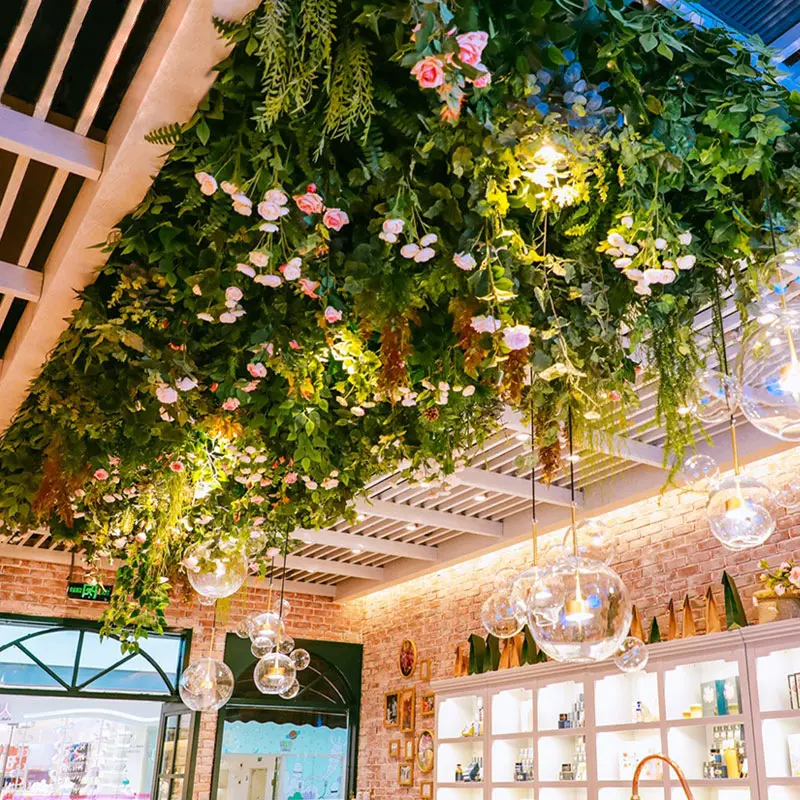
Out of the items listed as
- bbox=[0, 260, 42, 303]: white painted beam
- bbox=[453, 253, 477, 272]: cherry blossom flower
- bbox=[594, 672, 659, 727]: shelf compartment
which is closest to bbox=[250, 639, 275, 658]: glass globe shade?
bbox=[594, 672, 659, 727]: shelf compartment

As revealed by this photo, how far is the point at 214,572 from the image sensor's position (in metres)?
4.49

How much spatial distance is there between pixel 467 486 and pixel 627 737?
2.26 meters

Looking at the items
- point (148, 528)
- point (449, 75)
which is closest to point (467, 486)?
point (148, 528)

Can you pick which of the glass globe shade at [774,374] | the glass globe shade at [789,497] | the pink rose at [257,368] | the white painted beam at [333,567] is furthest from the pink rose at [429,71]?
the white painted beam at [333,567]

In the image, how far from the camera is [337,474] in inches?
170

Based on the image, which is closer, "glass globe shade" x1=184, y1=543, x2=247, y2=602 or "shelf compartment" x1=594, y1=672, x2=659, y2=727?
"glass globe shade" x1=184, y1=543, x2=247, y2=602

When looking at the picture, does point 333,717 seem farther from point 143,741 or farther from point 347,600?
point 143,741

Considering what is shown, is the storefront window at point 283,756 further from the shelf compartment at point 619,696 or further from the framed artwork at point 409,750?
the shelf compartment at point 619,696

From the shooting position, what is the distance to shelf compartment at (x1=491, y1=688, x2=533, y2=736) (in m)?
7.66

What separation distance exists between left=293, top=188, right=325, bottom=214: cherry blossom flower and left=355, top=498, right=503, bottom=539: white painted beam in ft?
17.1

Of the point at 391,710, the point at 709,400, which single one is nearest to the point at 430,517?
the point at 391,710

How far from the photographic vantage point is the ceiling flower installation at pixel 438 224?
2.07 metres

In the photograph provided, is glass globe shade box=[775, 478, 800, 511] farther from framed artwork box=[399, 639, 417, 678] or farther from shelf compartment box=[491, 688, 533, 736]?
framed artwork box=[399, 639, 417, 678]

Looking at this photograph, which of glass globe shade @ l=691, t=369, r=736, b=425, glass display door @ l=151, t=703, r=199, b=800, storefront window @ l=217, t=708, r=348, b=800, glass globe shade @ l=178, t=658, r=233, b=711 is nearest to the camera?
glass globe shade @ l=691, t=369, r=736, b=425
